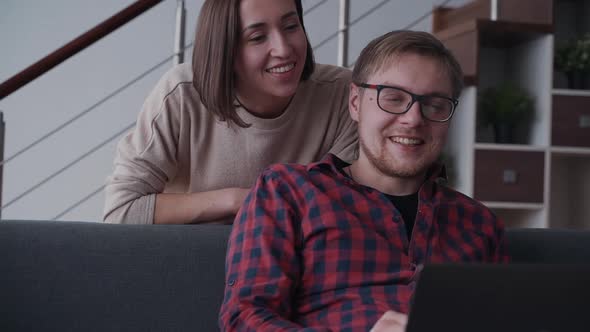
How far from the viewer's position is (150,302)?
57.2 inches

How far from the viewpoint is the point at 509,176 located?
129 inches

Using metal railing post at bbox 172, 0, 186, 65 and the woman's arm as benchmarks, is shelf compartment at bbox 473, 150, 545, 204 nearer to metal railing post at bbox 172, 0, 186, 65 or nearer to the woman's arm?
metal railing post at bbox 172, 0, 186, 65

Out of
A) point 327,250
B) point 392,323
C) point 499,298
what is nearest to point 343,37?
point 327,250

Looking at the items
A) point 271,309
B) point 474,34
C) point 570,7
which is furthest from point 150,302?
point 570,7

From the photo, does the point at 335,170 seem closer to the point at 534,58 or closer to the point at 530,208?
the point at 530,208

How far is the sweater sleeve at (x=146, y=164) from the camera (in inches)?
63.1

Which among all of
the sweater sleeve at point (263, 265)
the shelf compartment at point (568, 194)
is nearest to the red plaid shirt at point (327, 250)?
the sweater sleeve at point (263, 265)

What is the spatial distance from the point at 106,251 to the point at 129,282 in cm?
7

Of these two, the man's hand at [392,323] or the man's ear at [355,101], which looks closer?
the man's hand at [392,323]

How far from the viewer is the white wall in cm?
381

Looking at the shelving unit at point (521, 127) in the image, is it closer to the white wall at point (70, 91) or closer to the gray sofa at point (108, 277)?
the white wall at point (70, 91)

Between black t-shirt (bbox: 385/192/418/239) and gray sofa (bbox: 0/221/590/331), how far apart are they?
358 millimetres

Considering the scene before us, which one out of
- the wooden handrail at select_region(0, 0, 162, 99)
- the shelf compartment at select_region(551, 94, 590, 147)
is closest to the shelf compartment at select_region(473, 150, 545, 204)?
the shelf compartment at select_region(551, 94, 590, 147)

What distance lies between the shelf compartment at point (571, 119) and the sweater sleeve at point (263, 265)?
2.33 metres
